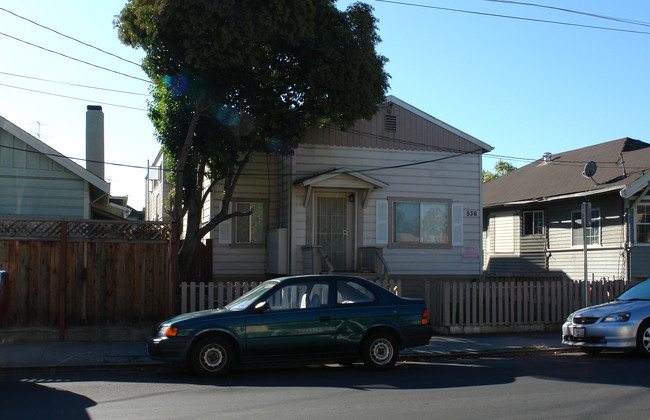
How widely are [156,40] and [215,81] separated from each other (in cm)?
154

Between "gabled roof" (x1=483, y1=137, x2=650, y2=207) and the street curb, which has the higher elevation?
"gabled roof" (x1=483, y1=137, x2=650, y2=207)

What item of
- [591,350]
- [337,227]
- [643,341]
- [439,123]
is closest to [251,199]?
[337,227]

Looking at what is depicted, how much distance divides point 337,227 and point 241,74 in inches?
219

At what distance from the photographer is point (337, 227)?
60.3ft

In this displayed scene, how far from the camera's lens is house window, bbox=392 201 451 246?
18.7 m

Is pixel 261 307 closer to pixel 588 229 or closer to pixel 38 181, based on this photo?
pixel 38 181

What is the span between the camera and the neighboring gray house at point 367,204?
695 inches

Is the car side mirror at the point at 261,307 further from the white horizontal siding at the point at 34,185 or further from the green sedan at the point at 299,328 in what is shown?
the white horizontal siding at the point at 34,185

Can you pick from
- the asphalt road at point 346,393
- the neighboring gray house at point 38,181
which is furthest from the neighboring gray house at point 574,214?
the neighboring gray house at point 38,181

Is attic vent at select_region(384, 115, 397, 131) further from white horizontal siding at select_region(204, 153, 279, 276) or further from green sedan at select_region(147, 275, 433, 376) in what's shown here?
green sedan at select_region(147, 275, 433, 376)

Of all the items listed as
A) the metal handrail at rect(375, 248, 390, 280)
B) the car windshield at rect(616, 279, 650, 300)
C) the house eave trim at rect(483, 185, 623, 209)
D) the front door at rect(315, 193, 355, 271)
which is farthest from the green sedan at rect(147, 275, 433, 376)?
the house eave trim at rect(483, 185, 623, 209)

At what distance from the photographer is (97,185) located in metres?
16.5

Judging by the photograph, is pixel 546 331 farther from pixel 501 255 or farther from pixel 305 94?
pixel 501 255

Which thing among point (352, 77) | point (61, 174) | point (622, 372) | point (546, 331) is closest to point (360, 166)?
point (352, 77)
